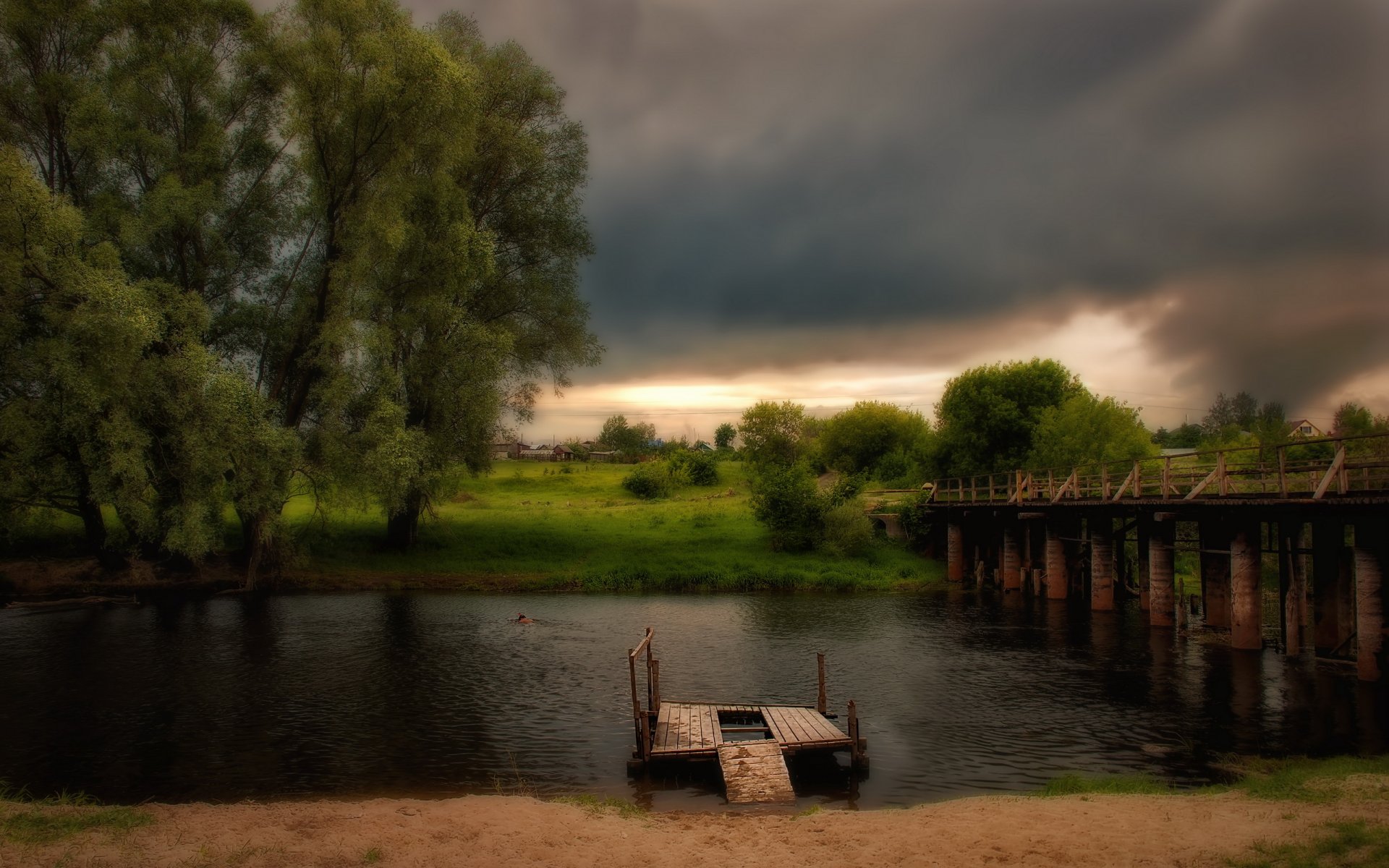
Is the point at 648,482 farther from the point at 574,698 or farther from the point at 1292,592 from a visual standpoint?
the point at 574,698

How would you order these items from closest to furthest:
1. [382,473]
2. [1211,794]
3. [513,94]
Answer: [1211,794]
[382,473]
[513,94]

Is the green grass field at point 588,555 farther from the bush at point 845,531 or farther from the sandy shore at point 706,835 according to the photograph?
the sandy shore at point 706,835

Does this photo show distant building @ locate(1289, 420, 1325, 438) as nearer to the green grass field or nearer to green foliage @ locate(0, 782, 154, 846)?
the green grass field

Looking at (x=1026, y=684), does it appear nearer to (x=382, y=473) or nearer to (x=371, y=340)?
(x=382, y=473)

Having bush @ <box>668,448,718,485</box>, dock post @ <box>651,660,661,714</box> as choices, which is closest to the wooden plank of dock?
dock post @ <box>651,660,661,714</box>

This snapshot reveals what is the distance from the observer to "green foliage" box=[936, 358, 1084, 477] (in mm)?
67000

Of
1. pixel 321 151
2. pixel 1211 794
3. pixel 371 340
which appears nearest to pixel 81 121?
pixel 321 151

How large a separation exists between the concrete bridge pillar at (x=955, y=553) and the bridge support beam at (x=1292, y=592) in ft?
70.5

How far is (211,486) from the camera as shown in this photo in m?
36.0

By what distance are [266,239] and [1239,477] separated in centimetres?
4733

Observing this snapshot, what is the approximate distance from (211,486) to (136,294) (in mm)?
8304

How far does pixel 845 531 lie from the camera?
173ft

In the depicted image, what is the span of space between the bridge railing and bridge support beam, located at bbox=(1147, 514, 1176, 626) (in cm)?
168

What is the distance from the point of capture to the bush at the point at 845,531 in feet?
173
